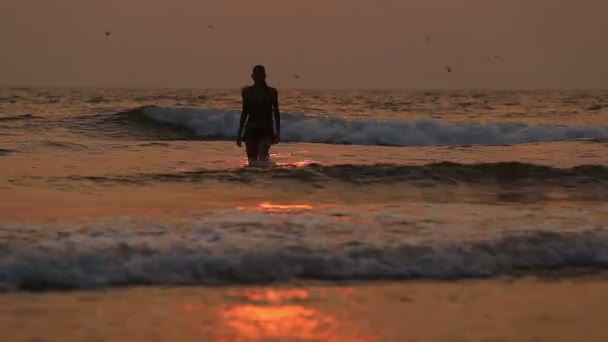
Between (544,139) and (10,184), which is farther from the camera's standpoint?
(544,139)

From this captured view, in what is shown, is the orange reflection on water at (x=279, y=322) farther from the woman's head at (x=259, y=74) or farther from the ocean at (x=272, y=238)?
the woman's head at (x=259, y=74)

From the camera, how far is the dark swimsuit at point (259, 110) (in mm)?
11680

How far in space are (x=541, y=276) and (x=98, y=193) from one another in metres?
5.84

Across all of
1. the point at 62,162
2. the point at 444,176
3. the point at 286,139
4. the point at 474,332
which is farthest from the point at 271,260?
the point at 286,139

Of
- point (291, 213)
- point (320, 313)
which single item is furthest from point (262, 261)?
point (291, 213)

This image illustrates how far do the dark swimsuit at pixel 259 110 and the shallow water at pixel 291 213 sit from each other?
69 cm

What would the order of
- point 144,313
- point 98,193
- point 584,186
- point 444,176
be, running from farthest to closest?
point 444,176, point 584,186, point 98,193, point 144,313

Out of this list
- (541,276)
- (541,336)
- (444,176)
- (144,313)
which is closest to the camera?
(541,336)

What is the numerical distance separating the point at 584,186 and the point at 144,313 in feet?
29.0

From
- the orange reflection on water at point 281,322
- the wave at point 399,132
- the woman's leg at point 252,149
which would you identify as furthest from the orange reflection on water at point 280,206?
the wave at point 399,132

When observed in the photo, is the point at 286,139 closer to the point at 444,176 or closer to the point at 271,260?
the point at 444,176

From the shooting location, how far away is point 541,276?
241 inches

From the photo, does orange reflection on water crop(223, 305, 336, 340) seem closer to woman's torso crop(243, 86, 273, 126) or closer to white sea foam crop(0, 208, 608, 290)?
white sea foam crop(0, 208, 608, 290)

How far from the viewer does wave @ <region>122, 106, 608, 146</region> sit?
22.7m
